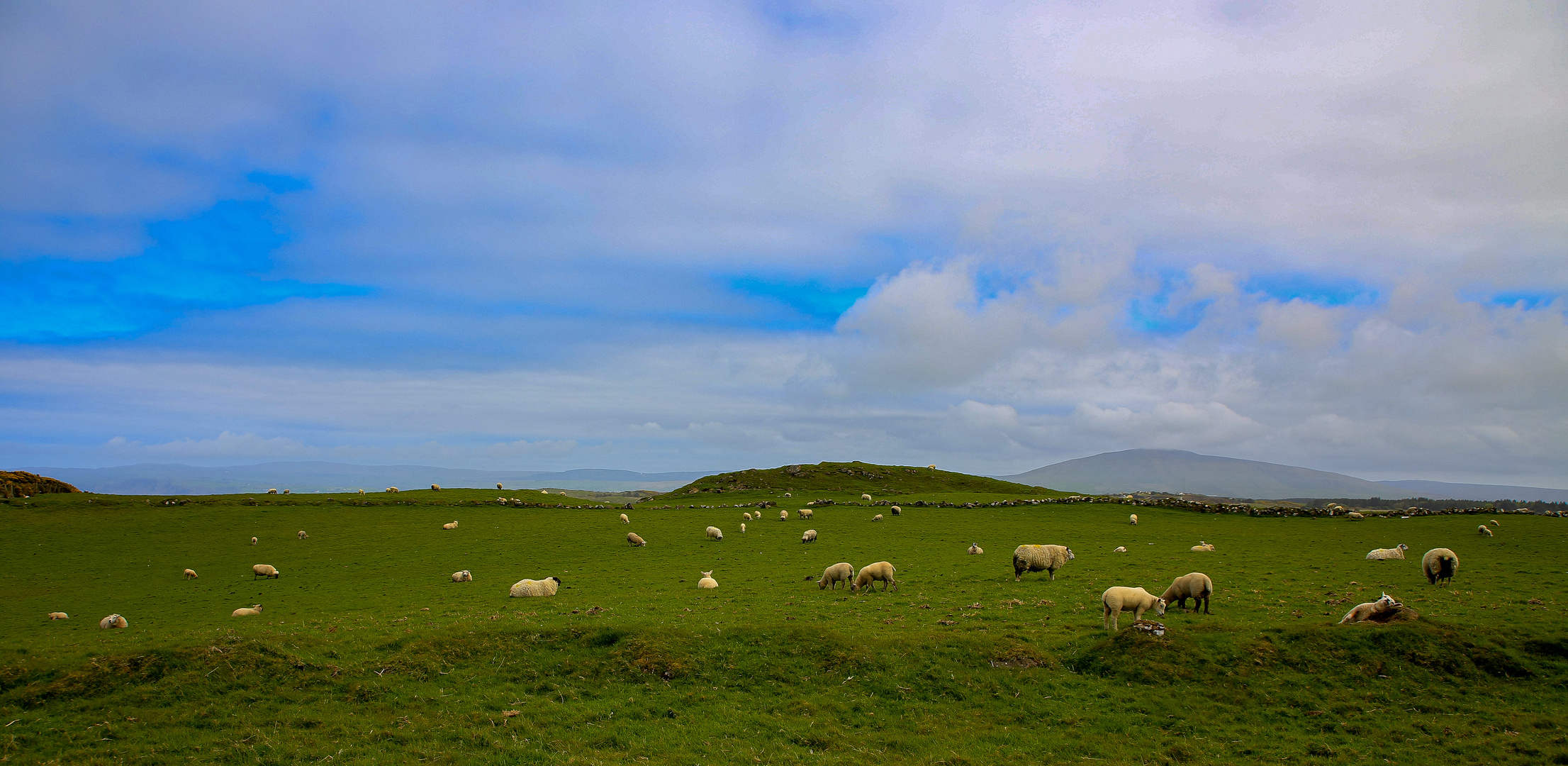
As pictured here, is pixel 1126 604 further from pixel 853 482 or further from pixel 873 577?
pixel 853 482

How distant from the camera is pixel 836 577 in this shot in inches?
1032

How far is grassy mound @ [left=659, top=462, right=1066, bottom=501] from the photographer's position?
9200 centimetres

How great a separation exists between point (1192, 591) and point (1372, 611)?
4049 mm

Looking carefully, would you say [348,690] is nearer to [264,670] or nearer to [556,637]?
[264,670]

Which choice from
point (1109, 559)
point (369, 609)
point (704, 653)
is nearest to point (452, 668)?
point (704, 653)

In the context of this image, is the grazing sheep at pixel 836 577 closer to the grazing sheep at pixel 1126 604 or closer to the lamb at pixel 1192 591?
the grazing sheep at pixel 1126 604

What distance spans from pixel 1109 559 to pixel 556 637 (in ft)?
90.1

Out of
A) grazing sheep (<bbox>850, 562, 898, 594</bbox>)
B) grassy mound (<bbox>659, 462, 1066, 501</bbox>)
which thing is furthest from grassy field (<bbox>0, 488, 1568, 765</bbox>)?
grassy mound (<bbox>659, 462, 1066, 501</bbox>)

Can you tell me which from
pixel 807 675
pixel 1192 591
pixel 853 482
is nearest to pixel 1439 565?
pixel 1192 591

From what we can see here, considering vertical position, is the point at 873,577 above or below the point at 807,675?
above

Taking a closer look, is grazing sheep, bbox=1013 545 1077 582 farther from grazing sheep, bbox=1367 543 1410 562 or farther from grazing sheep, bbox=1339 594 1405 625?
grazing sheep, bbox=1367 543 1410 562

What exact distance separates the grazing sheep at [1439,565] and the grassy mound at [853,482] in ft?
203

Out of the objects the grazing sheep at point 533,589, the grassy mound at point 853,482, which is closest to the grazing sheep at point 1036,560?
the grazing sheep at point 533,589

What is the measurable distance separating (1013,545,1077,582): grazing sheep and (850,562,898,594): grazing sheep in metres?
5.54
